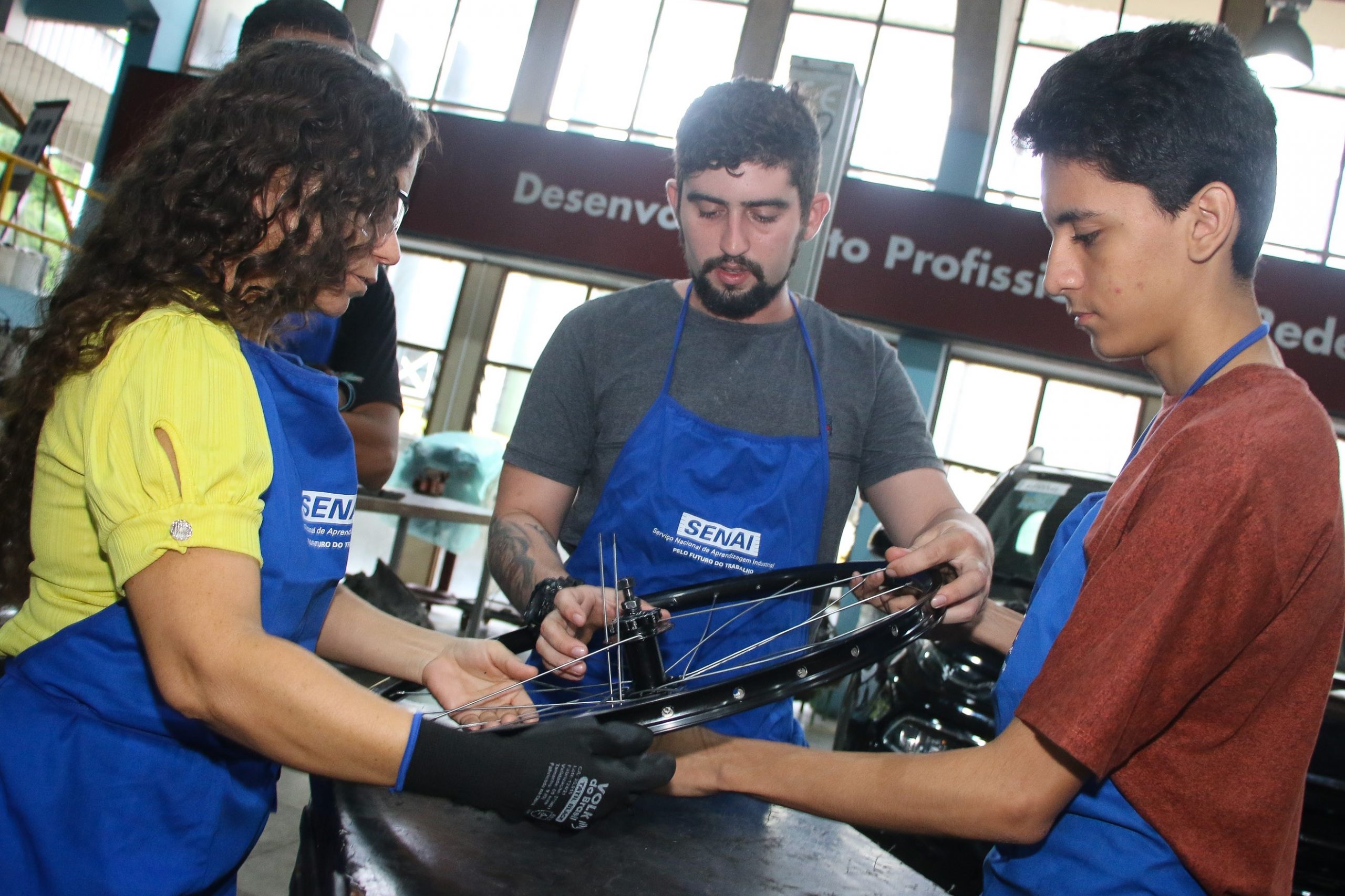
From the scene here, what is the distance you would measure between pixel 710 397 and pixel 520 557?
0.50 meters

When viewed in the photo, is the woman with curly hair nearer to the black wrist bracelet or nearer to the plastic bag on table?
the black wrist bracelet

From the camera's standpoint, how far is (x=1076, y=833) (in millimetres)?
1120

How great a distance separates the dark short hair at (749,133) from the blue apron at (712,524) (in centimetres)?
52

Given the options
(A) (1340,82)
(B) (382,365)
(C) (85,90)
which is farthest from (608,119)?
(C) (85,90)

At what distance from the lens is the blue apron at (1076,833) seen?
3.50ft

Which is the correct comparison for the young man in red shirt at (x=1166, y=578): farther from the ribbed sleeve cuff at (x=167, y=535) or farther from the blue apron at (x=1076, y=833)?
the ribbed sleeve cuff at (x=167, y=535)

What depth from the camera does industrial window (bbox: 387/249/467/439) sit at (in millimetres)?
9898

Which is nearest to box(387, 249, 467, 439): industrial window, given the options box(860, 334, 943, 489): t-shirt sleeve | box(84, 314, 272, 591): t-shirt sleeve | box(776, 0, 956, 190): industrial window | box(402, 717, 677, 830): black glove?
box(776, 0, 956, 190): industrial window

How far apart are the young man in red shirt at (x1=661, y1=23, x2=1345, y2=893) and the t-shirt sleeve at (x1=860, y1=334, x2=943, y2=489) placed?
0.72 m

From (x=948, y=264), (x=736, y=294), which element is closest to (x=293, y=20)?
(x=736, y=294)

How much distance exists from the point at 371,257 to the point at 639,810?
913 millimetres

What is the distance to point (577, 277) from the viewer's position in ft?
31.6

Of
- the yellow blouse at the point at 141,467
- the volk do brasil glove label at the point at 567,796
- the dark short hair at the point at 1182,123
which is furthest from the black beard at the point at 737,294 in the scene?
the volk do brasil glove label at the point at 567,796

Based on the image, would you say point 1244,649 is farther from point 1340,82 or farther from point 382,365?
point 1340,82
